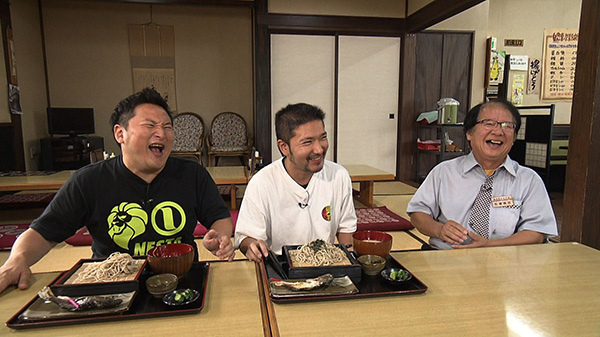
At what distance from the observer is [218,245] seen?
1208 mm

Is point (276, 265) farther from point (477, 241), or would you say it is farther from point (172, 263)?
point (477, 241)

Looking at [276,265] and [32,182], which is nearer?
[276,265]

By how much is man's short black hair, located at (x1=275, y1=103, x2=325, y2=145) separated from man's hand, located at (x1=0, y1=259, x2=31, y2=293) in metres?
0.91

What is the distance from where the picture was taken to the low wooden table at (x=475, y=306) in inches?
31.8

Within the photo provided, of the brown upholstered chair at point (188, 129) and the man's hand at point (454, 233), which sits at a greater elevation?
the brown upholstered chair at point (188, 129)

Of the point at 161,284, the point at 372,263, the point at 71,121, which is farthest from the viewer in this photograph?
the point at 71,121

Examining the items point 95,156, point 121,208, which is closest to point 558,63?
point 95,156

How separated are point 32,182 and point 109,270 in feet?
9.90

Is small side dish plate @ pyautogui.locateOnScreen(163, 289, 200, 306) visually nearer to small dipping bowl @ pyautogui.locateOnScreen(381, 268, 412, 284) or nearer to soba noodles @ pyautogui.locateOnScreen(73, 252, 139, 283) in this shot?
soba noodles @ pyautogui.locateOnScreen(73, 252, 139, 283)

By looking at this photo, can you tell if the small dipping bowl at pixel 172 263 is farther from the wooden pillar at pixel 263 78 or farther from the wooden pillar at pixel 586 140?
the wooden pillar at pixel 263 78

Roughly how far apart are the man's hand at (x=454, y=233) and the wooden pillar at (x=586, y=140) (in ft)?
2.72

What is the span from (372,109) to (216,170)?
256 cm

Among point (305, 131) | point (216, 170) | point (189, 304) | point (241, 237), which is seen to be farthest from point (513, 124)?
point (216, 170)

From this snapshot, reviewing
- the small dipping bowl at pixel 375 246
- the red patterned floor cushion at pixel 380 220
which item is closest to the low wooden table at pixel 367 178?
the red patterned floor cushion at pixel 380 220
